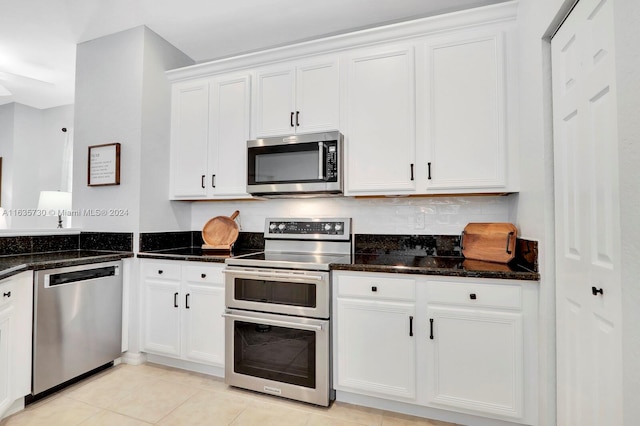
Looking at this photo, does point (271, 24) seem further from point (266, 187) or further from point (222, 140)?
point (266, 187)

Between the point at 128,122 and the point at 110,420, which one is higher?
the point at 128,122

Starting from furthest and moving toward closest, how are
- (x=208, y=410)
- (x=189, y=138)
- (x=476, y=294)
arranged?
(x=189, y=138) < (x=208, y=410) < (x=476, y=294)

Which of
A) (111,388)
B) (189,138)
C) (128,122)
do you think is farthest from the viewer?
(189,138)

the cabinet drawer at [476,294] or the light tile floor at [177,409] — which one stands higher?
the cabinet drawer at [476,294]

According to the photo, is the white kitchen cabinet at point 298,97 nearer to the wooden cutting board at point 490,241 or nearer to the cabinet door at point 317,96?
the cabinet door at point 317,96

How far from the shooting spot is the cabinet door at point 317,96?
2410 mm

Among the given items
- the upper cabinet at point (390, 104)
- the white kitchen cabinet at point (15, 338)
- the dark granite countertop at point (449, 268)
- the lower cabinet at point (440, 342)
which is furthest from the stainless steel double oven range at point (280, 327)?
the white kitchen cabinet at point (15, 338)

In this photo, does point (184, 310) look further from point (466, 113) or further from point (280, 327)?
point (466, 113)

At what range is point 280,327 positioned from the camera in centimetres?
209

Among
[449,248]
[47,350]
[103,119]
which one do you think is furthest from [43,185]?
[449,248]

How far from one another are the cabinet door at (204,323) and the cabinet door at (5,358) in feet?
3.21

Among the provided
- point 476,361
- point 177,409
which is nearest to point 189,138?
point 177,409

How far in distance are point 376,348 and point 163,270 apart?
176cm

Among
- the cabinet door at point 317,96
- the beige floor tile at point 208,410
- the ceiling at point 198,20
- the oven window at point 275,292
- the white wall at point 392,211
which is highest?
the ceiling at point 198,20
